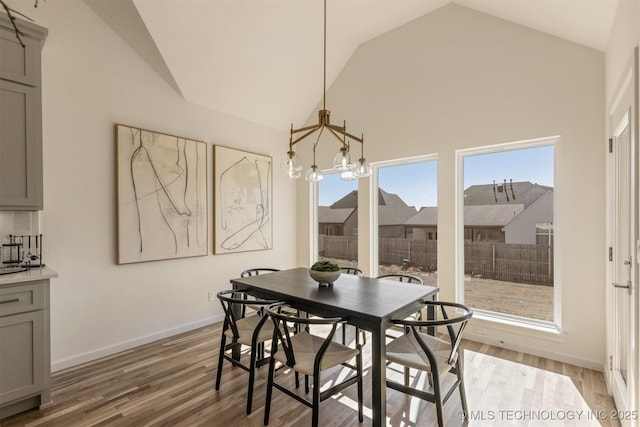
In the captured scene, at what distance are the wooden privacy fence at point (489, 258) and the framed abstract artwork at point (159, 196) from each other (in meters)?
2.45

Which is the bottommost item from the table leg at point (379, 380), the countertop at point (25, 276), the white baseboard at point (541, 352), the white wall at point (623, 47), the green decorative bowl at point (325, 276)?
the white baseboard at point (541, 352)

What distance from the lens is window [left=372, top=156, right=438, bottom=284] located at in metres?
3.88

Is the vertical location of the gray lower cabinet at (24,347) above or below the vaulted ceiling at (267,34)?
below

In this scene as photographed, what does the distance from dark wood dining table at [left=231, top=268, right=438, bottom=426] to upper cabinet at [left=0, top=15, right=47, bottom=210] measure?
1712 millimetres

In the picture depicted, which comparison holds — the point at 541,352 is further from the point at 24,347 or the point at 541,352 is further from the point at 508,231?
the point at 24,347

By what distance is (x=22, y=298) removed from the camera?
2160mm

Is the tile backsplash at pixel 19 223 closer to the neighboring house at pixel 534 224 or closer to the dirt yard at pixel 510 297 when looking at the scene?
the dirt yard at pixel 510 297

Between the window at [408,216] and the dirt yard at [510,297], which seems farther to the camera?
the window at [408,216]

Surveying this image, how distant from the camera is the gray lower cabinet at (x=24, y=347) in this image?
209 cm

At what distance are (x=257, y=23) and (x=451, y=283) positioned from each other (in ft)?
11.9

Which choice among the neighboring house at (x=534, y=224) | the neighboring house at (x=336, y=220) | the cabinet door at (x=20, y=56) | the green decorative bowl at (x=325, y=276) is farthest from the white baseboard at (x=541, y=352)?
the cabinet door at (x=20, y=56)

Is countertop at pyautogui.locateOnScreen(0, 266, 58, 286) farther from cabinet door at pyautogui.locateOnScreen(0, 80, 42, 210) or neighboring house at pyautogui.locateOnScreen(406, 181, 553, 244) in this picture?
neighboring house at pyautogui.locateOnScreen(406, 181, 553, 244)

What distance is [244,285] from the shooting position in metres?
2.77

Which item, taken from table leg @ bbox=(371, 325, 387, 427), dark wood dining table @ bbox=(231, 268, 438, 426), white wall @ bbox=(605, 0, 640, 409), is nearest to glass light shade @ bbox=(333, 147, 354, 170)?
dark wood dining table @ bbox=(231, 268, 438, 426)
